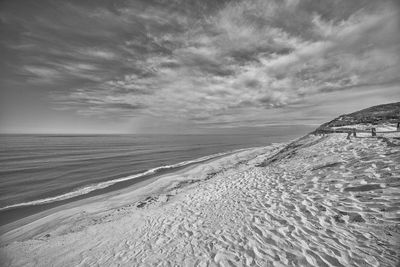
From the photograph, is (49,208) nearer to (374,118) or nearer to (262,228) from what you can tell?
(262,228)

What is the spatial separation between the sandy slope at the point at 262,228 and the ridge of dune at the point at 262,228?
0.03 meters

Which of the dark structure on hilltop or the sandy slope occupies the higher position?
the dark structure on hilltop

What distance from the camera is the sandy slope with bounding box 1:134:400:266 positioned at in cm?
435

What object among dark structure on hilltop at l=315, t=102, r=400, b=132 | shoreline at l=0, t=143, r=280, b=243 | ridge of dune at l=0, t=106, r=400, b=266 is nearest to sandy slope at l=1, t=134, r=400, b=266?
ridge of dune at l=0, t=106, r=400, b=266

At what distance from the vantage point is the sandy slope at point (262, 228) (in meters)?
4.35

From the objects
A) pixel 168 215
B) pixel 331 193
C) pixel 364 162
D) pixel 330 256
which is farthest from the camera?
pixel 364 162

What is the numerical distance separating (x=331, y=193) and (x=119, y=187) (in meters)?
17.5

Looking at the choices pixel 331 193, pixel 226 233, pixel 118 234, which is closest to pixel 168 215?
pixel 118 234

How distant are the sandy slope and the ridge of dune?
1.0 inches

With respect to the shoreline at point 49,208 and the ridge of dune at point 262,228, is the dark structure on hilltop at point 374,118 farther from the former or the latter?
the shoreline at point 49,208

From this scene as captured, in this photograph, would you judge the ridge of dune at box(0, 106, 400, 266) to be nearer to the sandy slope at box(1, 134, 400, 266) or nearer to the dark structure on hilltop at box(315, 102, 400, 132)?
the sandy slope at box(1, 134, 400, 266)

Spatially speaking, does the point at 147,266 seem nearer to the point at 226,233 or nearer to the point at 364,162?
the point at 226,233

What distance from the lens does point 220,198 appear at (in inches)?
369

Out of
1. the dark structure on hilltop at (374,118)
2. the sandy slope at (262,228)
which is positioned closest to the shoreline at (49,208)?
the sandy slope at (262,228)
